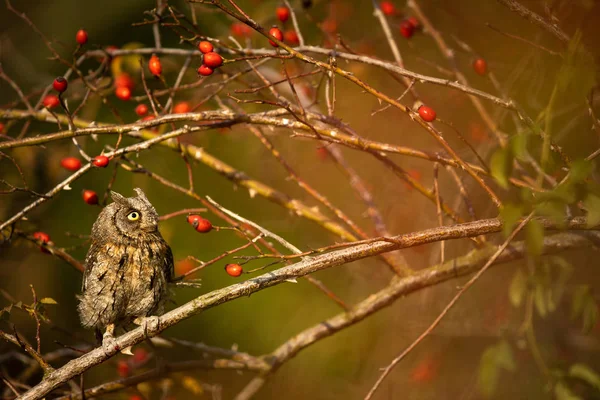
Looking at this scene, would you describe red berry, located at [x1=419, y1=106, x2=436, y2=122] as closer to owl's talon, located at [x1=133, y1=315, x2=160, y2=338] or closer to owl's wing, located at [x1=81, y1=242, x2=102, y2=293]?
owl's talon, located at [x1=133, y1=315, x2=160, y2=338]

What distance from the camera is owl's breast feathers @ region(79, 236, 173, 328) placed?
211 centimetres

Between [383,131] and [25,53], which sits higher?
[25,53]

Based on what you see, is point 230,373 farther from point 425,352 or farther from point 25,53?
point 25,53

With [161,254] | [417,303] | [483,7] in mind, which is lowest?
[417,303]

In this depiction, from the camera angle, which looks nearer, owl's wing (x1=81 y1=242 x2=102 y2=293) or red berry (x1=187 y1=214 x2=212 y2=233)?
red berry (x1=187 y1=214 x2=212 y2=233)

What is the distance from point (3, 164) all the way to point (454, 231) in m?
2.75

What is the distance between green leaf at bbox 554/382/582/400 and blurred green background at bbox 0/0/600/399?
0.86m

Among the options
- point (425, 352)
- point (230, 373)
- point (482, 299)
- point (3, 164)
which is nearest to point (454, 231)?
point (482, 299)

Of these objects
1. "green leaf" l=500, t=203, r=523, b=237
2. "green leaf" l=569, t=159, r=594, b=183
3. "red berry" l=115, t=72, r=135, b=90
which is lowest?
"red berry" l=115, t=72, r=135, b=90

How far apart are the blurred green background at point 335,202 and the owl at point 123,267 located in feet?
3.21

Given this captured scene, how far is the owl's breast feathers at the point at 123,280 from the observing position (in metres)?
2.11

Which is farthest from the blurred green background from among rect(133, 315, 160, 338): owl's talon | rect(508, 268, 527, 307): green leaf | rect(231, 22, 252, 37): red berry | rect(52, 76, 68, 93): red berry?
rect(133, 315, 160, 338): owl's talon

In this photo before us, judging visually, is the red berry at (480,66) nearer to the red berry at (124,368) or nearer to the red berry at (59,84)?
the red berry at (59,84)

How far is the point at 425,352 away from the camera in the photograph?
3.63 m
